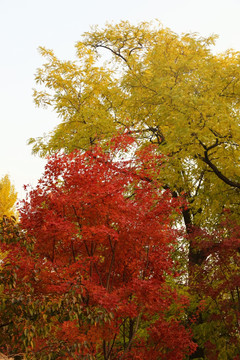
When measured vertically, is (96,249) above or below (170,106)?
below

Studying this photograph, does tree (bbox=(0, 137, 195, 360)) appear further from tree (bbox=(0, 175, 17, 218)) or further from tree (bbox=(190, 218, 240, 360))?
tree (bbox=(0, 175, 17, 218))

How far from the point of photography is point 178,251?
42.8 feet

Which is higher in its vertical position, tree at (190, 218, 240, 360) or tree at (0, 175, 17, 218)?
tree at (0, 175, 17, 218)

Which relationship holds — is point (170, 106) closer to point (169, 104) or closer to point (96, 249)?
point (169, 104)

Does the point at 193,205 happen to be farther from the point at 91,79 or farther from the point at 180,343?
the point at 91,79

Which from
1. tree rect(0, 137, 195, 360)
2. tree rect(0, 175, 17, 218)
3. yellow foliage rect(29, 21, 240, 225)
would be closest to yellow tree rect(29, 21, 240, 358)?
yellow foliage rect(29, 21, 240, 225)

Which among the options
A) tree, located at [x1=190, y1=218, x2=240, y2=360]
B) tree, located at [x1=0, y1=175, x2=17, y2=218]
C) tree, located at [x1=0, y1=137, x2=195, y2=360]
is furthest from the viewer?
tree, located at [x1=0, y1=175, x2=17, y2=218]

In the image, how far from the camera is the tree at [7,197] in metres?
27.3

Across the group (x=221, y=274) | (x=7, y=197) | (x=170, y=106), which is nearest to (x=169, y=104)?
(x=170, y=106)

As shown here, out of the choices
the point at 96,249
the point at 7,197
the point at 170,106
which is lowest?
the point at 96,249

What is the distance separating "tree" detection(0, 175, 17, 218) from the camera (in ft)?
89.5

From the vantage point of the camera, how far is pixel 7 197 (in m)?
27.7

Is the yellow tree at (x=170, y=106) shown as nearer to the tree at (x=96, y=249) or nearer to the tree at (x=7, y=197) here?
the tree at (x=96, y=249)

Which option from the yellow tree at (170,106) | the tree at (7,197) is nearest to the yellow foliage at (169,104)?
the yellow tree at (170,106)
